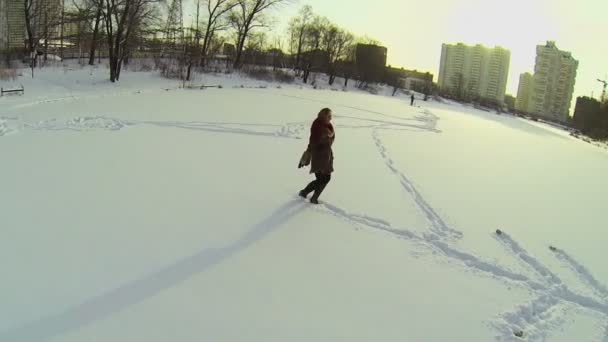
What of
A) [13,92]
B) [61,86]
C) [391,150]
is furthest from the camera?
[61,86]

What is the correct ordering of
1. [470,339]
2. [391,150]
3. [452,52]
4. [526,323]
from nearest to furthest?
[470,339] → [526,323] → [391,150] → [452,52]

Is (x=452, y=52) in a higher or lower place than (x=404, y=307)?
higher

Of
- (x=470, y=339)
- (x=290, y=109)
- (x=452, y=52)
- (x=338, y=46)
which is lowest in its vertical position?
(x=470, y=339)

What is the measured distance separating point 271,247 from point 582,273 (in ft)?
13.6

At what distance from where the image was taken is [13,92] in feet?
64.4

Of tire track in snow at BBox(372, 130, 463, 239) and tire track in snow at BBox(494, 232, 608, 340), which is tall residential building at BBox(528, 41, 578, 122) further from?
tire track in snow at BBox(494, 232, 608, 340)

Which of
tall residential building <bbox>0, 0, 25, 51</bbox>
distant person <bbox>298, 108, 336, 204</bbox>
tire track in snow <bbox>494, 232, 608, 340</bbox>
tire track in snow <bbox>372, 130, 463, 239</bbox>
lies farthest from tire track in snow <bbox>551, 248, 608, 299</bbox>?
tall residential building <bbox>0, 0, 25, 51</bbox>

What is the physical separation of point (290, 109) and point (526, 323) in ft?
56.2

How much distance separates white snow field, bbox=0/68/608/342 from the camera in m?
3.88

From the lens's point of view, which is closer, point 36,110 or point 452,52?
point 36,110

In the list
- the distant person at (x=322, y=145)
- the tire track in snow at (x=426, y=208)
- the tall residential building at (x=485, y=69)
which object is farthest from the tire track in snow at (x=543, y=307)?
the tall residential building at (x=485, y=69)

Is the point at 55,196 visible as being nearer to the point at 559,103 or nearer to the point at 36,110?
the point at 36,110

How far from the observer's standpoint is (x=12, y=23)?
144 ft

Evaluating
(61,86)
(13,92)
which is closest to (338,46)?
(61,86)
